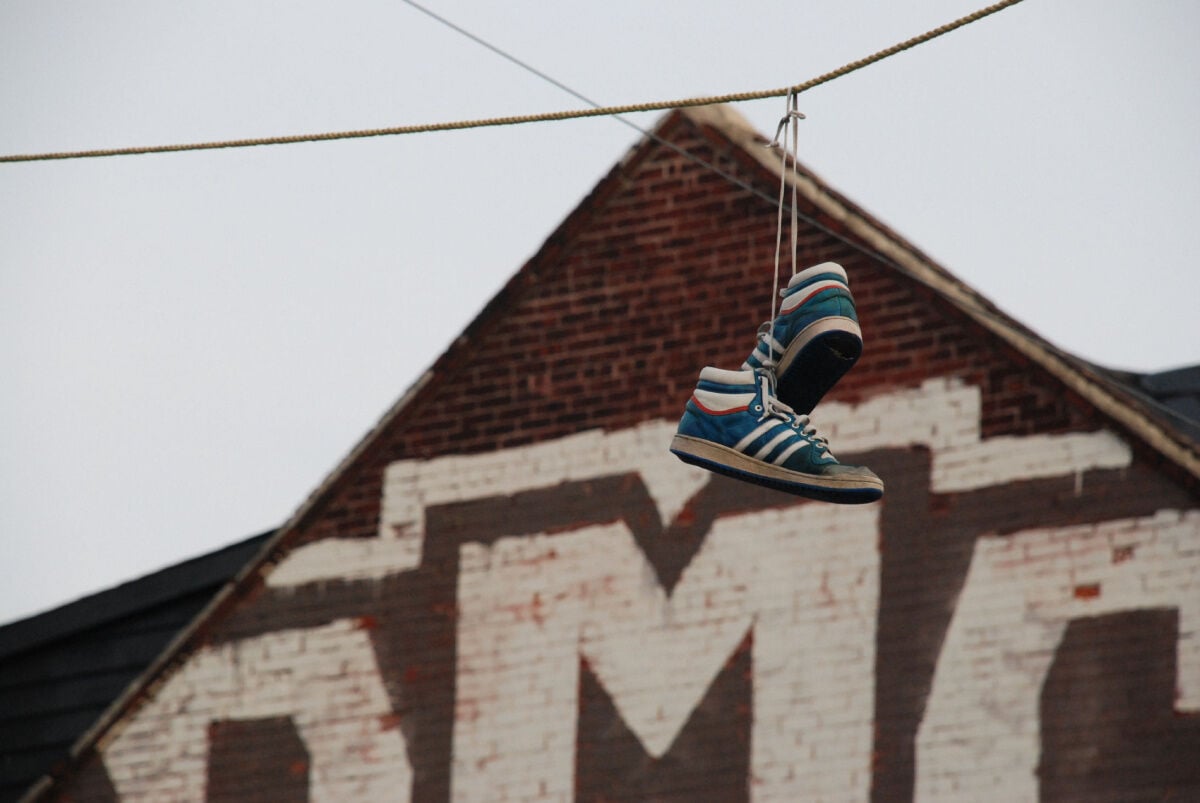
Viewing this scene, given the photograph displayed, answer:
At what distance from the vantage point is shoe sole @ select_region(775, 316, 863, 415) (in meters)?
8.98

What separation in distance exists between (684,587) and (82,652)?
13.1 ft

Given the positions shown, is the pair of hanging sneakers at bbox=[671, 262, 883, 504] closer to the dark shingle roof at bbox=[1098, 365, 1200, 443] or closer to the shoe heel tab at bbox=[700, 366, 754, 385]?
the shoe heel tab at bbox=[700, 366, 754, 385]

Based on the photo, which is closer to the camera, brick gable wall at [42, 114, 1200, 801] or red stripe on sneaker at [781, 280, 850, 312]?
red stripe on sneaker at [781, 280, 850, 312]

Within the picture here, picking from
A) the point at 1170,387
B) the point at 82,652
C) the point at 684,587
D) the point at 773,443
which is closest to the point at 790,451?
the point at 773,443

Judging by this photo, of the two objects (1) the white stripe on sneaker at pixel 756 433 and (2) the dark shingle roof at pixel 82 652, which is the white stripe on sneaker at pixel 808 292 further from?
(2) the dark shingle roof at pixel 82 652

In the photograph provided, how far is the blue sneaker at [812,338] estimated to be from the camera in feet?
29.5

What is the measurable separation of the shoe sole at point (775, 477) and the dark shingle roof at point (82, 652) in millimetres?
5633

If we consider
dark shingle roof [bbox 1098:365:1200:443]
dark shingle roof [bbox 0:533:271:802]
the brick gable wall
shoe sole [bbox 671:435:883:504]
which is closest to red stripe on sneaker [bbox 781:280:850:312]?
shoe sole [bbox 671:435:883:504]

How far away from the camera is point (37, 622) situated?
Result: 14977 mm

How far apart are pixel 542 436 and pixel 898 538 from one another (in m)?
2.12

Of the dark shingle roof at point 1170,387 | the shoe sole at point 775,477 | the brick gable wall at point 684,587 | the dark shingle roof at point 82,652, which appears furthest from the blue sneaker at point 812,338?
the dark shingle roof at point 82,652

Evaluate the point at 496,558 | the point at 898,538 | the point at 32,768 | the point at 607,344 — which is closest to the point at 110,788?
the point at 32,768

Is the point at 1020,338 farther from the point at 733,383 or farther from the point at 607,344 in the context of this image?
the point at 733,383

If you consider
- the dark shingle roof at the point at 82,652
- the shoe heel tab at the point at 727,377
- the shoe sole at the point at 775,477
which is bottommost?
the dark shingle roof at the point at 82,652
